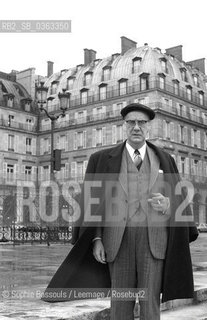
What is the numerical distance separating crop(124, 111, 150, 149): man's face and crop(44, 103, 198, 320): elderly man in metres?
0.02

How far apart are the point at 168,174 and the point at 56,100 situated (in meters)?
53.4

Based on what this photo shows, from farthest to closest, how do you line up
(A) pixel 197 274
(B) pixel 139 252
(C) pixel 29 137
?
(C) pixel 29 137, (A) pixel 197 274, (B) pixel 139 252

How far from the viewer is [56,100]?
2213 inches

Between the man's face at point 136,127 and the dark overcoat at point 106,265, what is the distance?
147 millimetres

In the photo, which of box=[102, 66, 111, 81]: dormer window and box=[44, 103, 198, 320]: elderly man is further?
box=[102, 66, 111, 81]: dormer window

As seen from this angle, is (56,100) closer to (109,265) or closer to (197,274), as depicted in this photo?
(197,274)

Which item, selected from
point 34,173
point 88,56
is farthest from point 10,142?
point 88,56

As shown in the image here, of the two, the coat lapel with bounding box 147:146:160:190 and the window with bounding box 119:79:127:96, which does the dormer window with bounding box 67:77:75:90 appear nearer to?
the window with bounding box 119:79:127:96

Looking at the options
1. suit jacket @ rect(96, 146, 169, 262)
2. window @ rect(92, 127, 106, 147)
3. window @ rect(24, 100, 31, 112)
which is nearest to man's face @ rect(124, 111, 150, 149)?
suit jacket @ rect(96, 146, 169, 262)

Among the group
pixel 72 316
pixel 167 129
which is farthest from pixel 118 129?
pixel 72 316

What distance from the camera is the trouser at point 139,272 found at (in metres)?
3.35

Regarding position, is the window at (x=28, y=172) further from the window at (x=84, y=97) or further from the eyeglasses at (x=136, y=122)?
the eyeglasses at (x=136, y=122)

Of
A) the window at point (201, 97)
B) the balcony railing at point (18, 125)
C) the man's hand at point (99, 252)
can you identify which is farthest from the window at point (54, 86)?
the man's hand at point (99, 252)

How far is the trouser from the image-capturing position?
11.0ft
